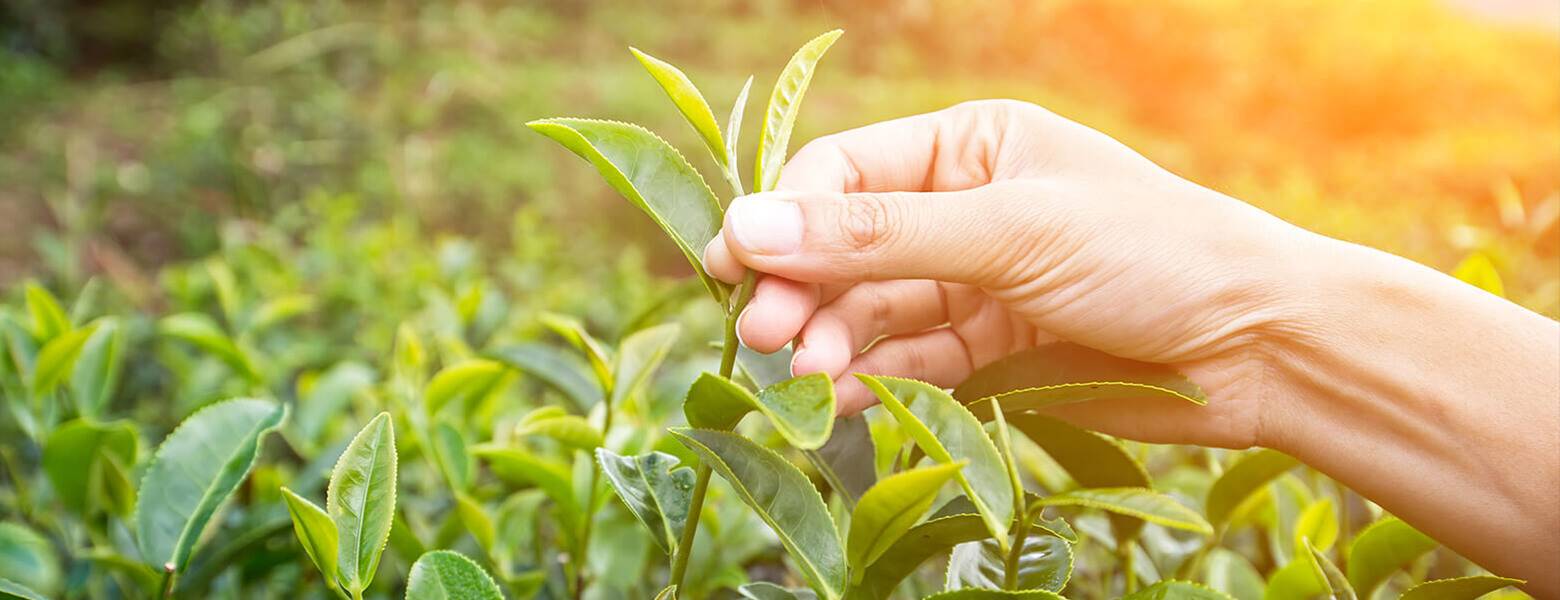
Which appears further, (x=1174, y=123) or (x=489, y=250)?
(x=1174, y=123)

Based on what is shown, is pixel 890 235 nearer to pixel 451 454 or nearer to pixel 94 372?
pixel 451 454

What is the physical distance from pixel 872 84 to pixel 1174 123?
10.7 ft

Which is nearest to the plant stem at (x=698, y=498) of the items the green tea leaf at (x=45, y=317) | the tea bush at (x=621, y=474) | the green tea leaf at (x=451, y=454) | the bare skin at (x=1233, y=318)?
the tea bush at (x=621, y=474)

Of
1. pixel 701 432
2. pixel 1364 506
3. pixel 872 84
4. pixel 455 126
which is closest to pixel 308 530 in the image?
pixel 701 432

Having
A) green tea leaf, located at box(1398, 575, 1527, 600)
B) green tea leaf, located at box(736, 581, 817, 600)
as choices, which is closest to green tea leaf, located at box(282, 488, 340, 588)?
green tea leaf, located at box(736, 581, 817, 600)

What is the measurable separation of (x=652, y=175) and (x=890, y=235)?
0.76 ft

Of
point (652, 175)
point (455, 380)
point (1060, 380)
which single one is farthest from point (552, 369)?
point (1060, 380)

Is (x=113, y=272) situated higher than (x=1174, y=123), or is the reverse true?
(x=113, y=272)

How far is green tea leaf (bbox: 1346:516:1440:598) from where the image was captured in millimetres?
1014

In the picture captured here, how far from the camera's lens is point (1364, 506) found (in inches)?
63.4

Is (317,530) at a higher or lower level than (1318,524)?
higher

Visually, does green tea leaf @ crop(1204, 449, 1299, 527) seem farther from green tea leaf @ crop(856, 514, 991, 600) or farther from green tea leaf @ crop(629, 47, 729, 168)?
green tea leaf @ crop(629, 47, 729, 168)

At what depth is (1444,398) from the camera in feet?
3.57

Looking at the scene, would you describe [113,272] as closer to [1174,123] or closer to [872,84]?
[872,84]
